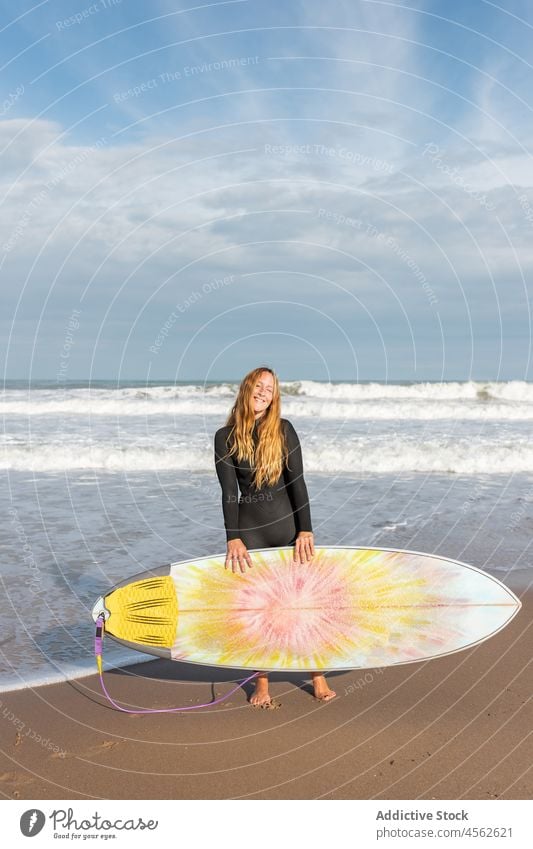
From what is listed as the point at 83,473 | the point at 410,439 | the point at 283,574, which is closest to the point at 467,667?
the point at 283,574

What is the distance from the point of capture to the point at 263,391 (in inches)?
139

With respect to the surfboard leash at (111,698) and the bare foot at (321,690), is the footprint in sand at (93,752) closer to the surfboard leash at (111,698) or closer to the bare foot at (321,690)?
the surfboard leash at (111,698)

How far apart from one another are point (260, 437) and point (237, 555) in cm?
65

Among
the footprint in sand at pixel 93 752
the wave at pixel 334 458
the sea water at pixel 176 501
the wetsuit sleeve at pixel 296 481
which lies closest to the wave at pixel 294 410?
the sea water at pixel 176 501

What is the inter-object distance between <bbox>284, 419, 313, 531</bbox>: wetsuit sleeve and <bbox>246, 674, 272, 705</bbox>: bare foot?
83 centimetres

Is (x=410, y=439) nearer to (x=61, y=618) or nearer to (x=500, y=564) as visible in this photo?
(x=500, y=564)

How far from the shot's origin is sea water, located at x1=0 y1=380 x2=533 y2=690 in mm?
5211

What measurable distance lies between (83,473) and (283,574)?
8455 millimetres

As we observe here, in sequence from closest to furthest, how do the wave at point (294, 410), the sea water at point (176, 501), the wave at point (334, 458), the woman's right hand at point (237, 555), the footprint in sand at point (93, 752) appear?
the footprint in sand at point (93, 752) < the woman's right hand at point (237, 555) < the sea water at point (176, 501) < the wave at point (334, 458) < the wave at point (294, 410)

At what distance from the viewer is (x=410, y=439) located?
14859mm

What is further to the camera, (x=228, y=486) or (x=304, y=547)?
(x=304, y=547)

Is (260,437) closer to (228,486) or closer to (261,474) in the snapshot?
(261,474)

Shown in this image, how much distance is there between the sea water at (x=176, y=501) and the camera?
521cm

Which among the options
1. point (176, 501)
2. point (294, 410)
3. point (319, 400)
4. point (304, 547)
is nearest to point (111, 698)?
point (304, 547)
